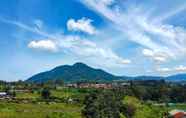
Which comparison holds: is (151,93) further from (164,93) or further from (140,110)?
(140,110)

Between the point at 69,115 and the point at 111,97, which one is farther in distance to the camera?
the point at 69,115

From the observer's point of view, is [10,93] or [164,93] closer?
[10,93]

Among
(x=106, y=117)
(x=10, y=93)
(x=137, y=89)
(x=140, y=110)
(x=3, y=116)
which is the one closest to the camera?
(x=106, y=117)

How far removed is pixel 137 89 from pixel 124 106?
86.3m

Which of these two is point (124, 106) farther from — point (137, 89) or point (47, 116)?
point (137, 89)

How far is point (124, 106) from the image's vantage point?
72062 mm

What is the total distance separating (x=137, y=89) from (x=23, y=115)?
88118 mm

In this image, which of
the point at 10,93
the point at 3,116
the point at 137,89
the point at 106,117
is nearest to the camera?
the point at 106,117

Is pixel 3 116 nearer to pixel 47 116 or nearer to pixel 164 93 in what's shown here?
pixel 47 116

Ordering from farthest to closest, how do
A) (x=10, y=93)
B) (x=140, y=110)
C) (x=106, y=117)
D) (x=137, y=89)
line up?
(x=137, y=89)
(x=10, y=93)
(x=140, y=110)
(x=106, y=117)

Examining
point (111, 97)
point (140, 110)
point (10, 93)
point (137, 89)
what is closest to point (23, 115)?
point (111, 97)

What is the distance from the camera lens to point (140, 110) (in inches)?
3693

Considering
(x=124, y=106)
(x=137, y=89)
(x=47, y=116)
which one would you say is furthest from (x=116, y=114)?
(x=137, y=89)

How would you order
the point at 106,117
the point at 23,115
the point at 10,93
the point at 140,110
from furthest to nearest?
the point at 10,93 → the point at 140,110 → the point at 23,115 → the point at 106,117
